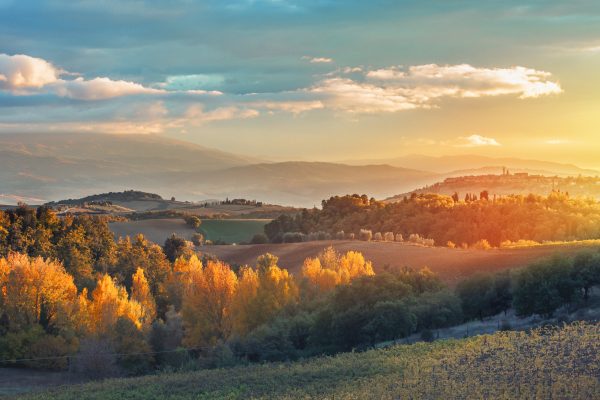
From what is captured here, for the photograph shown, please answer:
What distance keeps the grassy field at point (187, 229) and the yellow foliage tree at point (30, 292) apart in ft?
217

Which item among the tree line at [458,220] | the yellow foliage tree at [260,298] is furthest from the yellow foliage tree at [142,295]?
the tree line at [458,220]

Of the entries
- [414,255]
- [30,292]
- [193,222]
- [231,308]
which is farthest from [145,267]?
[193,222]

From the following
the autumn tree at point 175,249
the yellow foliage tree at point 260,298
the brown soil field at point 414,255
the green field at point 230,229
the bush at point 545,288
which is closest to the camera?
the bush at point 545,288

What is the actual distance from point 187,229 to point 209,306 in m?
84.0

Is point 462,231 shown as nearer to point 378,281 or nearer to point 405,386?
point 378,281

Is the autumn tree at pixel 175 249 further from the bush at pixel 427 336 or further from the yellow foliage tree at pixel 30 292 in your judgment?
the bush at pixel 427 336

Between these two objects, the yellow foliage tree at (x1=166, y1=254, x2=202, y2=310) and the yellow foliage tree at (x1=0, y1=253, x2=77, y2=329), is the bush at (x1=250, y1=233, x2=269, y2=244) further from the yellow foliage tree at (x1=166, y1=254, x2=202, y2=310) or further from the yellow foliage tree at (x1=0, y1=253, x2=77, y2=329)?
the yellow foliage tree at (x1=0, y1=253, x2=77, y2=329)

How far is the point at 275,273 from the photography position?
7169cm

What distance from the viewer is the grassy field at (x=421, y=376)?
3466 centimetres

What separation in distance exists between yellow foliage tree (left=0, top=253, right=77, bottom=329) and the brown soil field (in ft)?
104

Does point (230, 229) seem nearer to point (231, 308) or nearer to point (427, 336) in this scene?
point (231, 308)

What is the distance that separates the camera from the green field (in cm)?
15175

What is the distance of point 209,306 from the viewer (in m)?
71.1

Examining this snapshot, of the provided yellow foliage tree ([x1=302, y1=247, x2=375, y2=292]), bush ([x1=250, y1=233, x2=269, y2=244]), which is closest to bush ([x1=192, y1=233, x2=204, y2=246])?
bush ([x1=250, y1=233, x2=269, y2=244])
